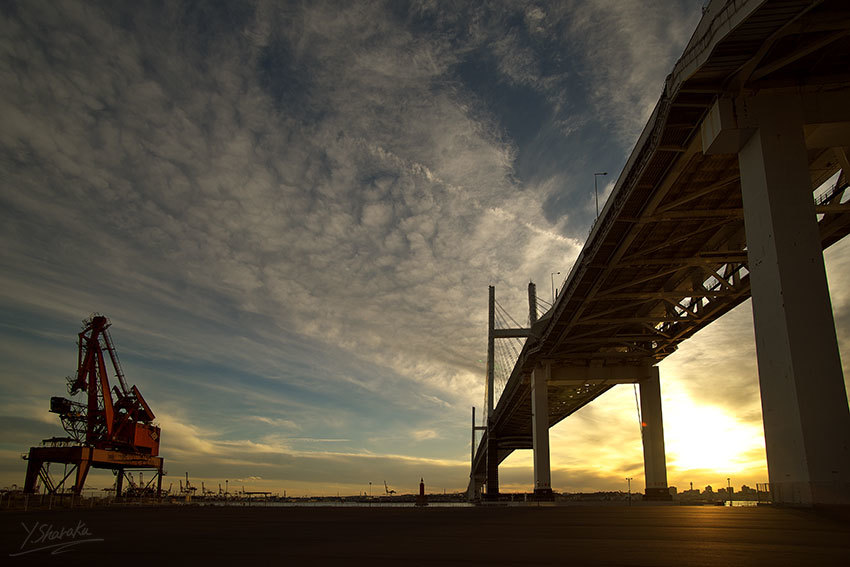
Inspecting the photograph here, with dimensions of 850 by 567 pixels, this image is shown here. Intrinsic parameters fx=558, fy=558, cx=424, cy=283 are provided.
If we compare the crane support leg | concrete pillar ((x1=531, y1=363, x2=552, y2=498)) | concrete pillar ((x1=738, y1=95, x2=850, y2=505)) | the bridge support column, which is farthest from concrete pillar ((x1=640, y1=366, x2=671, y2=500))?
the crane support leg

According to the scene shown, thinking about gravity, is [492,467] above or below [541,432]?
below

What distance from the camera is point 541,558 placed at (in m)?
5.43

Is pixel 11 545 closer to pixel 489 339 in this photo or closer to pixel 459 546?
pixel 459 546

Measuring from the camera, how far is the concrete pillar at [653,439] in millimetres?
48594

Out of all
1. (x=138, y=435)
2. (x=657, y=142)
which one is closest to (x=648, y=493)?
(x=657, y=142)

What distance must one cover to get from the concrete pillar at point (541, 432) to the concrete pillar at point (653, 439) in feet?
28.2

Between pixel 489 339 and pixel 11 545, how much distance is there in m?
78.6

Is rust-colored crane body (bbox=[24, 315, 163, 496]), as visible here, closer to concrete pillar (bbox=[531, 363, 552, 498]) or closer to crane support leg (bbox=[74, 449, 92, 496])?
crane support leg (bbox=[74, 449, 92, 496])

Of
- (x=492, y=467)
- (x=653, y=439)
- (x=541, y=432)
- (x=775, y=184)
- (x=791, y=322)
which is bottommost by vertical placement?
(x=492, y=467)

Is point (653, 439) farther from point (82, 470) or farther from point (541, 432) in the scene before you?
point (82, 470)

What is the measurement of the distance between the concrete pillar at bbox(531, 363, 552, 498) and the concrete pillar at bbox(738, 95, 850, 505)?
36429 millimetres

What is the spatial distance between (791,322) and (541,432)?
3920cm

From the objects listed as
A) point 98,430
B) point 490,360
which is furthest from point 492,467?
point 98,430

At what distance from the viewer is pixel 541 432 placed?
52.2 metres
